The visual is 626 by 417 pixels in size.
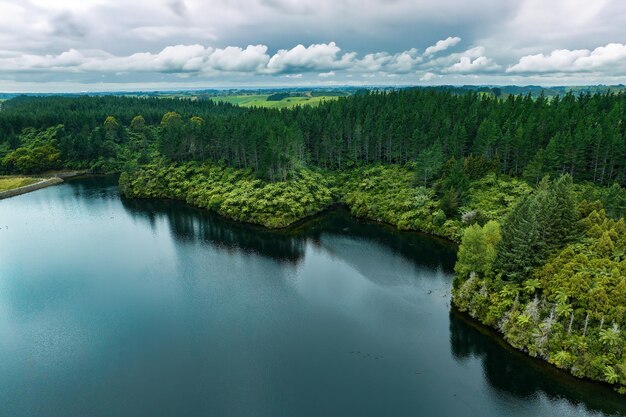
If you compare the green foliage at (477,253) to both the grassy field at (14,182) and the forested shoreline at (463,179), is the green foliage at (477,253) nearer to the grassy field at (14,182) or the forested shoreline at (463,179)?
the forested shoreline at (463,179)

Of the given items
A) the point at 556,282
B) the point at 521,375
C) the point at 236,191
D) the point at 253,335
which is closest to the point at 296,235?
the point at 236,191

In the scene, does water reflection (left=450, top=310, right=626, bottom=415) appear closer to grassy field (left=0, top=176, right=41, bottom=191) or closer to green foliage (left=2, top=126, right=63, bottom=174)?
grassy field (left=0, top=176, right=41, bottom=191)

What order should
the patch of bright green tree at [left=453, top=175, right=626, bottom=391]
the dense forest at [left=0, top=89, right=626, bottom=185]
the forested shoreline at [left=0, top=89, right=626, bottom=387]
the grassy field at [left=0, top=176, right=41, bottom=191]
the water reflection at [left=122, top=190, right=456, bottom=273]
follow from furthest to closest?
1. the grassy field at [left=0, top=176, right=41, bottom=191]
2. the dense forest at [left=0, top=89, right=626, bottom=185]
3. the water reflection at [left=122, top=190, right=456, bottom=273]
4. the forested shoreline at [left=0, top=89, right=626, bottom=387]
5. the patch of bright green tree at [left=453, top=175, right=626, bottom=391]

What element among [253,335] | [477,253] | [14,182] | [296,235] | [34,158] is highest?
[34,158]

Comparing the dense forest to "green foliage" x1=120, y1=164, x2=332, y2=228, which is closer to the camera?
the dense forest

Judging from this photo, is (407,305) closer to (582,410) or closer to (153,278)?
(582,410)

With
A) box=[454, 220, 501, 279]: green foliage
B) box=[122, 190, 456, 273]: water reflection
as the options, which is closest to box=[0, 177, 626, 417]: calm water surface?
box=[122, 190, 456, 273]: water reflection

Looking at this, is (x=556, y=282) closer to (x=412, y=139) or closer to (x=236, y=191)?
(x=412, y=139)

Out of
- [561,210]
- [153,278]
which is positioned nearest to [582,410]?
[561,210]
